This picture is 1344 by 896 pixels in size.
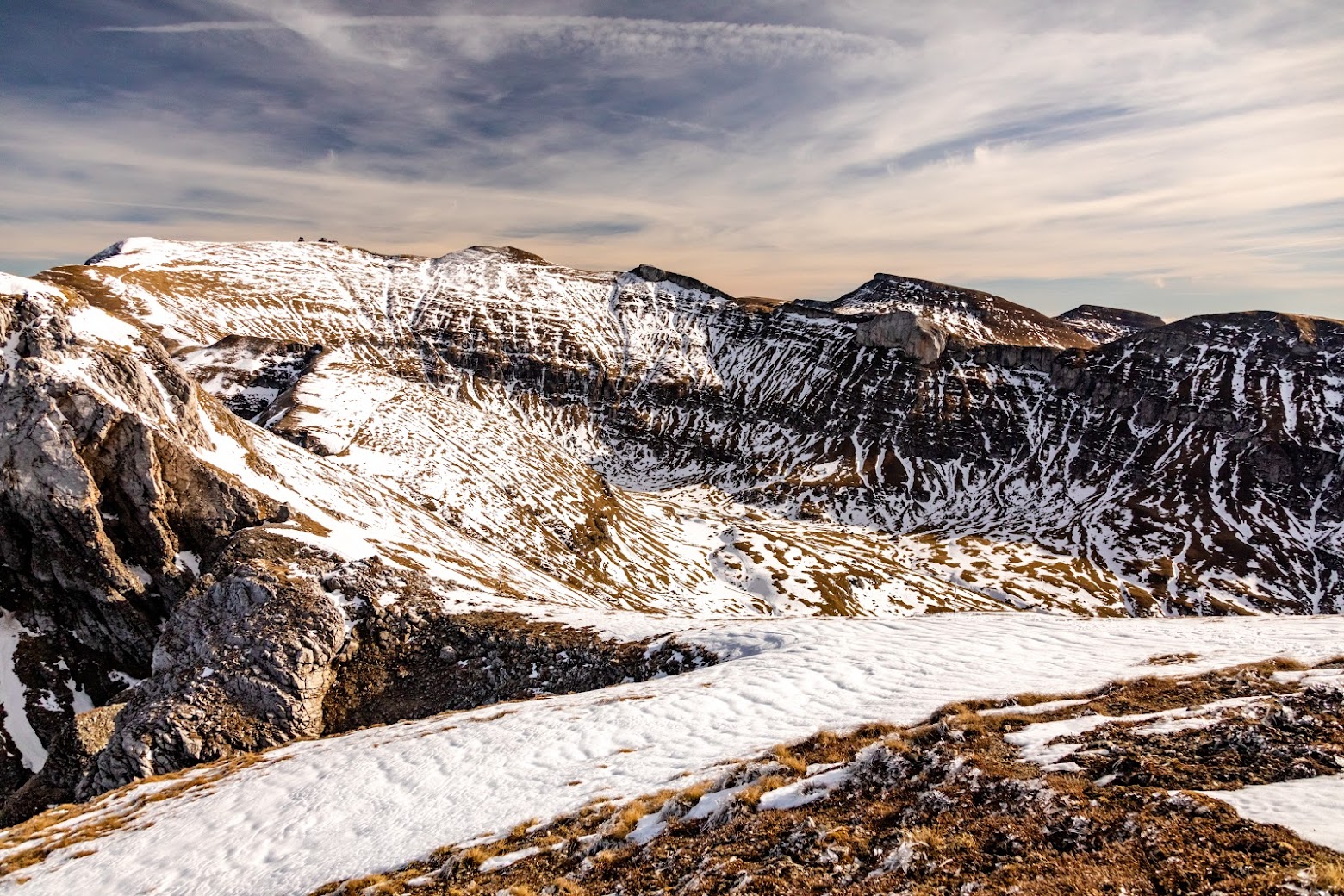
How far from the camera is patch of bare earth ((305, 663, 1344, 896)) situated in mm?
9266

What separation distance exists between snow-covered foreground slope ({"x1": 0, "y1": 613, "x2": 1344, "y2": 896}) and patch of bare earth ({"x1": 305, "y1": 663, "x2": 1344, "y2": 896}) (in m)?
2.01

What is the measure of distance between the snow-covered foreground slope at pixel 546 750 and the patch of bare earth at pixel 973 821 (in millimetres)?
2012

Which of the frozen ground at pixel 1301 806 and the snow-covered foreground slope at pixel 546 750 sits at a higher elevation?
the frozen ground at pixel 1301 806

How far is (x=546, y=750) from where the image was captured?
21859 mm

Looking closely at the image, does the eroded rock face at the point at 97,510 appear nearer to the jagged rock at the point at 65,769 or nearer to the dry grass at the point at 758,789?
the jagged rock at the point at 65,769

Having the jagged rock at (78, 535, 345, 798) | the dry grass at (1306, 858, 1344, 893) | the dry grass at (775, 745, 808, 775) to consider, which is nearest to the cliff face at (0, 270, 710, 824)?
the jagged rock at (78, 535, 345, 798)

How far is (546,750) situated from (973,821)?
15387 mm

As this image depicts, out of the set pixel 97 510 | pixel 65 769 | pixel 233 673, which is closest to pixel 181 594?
pixel 97 510

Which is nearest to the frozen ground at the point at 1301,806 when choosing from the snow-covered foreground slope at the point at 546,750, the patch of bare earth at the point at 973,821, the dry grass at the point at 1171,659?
the patch of bare earth at the point at 973,821

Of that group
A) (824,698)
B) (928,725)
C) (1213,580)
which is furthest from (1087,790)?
(1213,580)

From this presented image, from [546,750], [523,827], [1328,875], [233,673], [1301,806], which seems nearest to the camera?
[1328,875]

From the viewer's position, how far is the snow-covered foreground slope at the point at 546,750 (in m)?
18.1

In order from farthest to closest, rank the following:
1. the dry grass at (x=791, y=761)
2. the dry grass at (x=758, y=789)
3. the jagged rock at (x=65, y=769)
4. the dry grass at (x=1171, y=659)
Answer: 1. the jagged rock at (x=65, y=769)
2. the dry grass at (x=1171, y=659)
3. the dry grass at (x=791, y=761)
4. the dry grass at (x=758, y=789)

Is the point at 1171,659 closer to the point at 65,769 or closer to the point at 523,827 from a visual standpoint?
the point at 523,827
